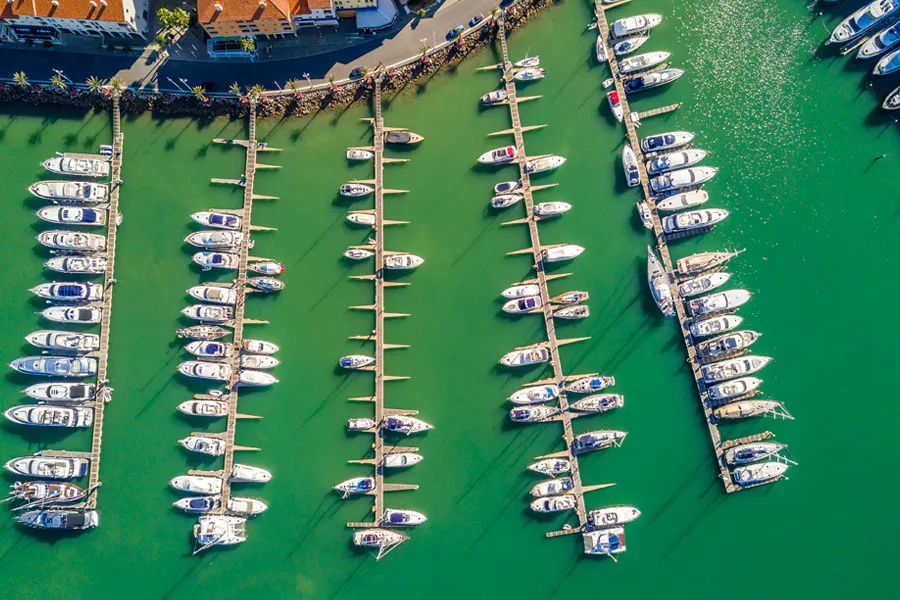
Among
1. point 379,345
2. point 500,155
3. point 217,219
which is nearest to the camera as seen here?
point 217,219

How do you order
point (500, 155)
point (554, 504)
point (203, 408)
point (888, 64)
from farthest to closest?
point (500, 155) < point (888, 64) < point (203, 408) < point (554, 504)

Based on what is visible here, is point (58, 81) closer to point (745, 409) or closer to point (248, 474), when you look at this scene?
point (248, 474)

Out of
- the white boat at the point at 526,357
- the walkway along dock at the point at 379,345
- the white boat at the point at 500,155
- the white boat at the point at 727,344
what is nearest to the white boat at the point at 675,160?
the white boat at the point at 500,155

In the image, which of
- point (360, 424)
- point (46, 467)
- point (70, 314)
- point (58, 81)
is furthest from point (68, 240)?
point (360, 424)

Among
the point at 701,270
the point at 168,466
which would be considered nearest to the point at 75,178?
the point at 168,466

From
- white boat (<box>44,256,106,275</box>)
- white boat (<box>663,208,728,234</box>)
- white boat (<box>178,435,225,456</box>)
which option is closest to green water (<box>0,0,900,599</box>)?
white boat (<box>178,435,225,456</box>)

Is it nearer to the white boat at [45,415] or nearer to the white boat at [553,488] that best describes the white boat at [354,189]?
the white boat at [45,415]

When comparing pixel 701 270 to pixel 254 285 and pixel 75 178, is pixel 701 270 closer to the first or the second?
pixel 254 285
